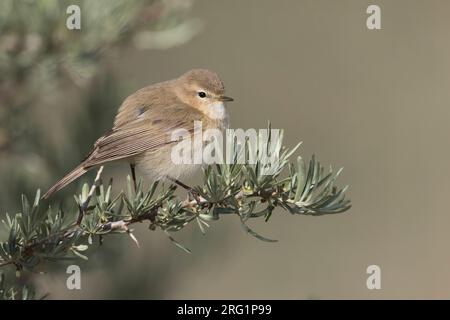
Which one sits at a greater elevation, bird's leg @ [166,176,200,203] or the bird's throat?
the bird's throat

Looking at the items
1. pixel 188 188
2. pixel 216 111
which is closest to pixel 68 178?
pixel 188 188

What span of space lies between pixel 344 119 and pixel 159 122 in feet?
11.5

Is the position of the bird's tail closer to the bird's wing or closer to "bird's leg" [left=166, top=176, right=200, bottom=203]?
the bird's wing

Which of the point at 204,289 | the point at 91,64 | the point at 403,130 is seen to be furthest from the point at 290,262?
the point at 91,64

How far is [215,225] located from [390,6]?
4.52 m

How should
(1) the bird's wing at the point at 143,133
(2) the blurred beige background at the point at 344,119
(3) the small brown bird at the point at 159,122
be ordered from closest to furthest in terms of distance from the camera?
(1) the bird's wing at the point at 143,133
(3) the small brown bird at the point at 159,122
(2) the blurred beige background at the point at 344,119

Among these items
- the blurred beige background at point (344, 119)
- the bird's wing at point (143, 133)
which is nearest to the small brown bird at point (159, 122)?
the bird's wing at point (143, 133)

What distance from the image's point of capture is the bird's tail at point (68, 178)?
2526mm

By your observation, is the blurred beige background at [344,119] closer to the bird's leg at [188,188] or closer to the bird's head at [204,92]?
the bird's head at [204,92]

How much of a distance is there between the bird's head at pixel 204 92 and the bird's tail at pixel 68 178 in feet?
3.28

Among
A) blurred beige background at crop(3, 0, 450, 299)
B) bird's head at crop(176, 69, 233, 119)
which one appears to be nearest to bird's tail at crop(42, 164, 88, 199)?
bird's head at crop(176, 69, 233, 119)

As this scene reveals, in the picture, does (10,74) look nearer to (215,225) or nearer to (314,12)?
(215,225)

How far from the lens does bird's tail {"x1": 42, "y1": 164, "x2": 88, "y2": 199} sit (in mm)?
2526

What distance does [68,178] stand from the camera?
2.61 meters
